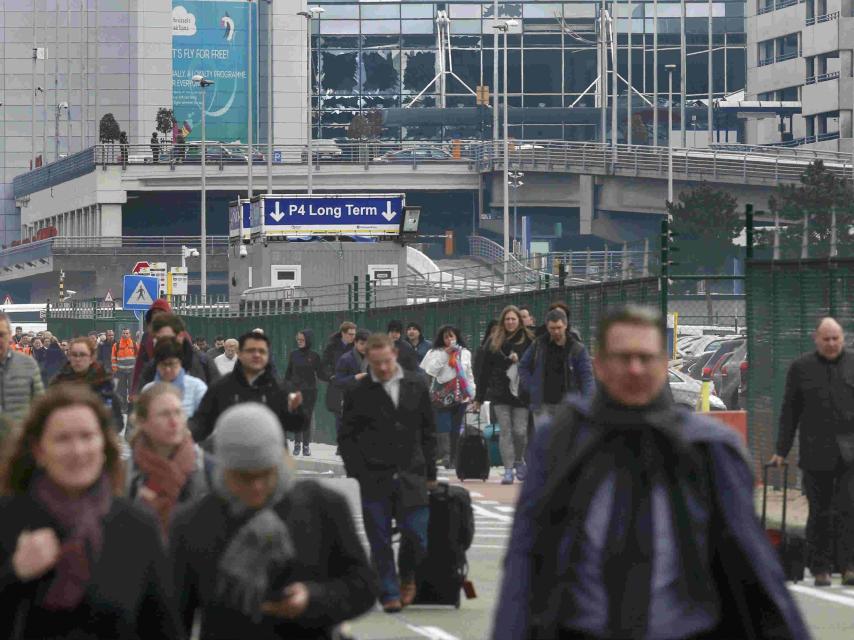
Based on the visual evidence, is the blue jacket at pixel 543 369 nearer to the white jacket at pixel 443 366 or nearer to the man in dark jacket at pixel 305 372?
the white jacket at pixel 443 366

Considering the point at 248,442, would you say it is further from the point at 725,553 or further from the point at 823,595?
the point at 823,595

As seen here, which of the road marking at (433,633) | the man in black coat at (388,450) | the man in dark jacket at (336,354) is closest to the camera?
the road marking at (433,633)

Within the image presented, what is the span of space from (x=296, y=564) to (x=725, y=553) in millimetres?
1033

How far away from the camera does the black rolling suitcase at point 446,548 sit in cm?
1264

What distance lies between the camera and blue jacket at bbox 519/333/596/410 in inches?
755

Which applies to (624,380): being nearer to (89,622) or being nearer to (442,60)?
(89,622)

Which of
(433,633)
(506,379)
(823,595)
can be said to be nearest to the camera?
(433,633)

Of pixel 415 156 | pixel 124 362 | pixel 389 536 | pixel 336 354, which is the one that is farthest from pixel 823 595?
pixel 415 156

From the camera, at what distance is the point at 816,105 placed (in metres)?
109

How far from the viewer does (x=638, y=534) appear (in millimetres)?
5523

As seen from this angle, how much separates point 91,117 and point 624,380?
436ft

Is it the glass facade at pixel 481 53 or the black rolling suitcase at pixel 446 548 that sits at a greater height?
the glass facade at pixel 481 53

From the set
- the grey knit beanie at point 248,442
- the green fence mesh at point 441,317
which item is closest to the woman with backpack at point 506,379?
the green fence mesh at point 441,317

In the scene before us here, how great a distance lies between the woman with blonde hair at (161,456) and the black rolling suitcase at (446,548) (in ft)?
13.9
